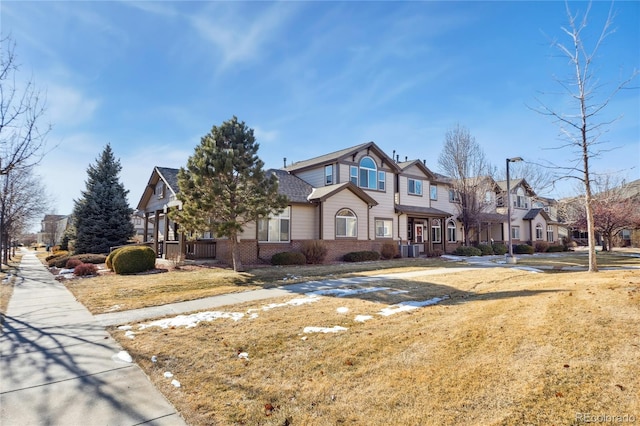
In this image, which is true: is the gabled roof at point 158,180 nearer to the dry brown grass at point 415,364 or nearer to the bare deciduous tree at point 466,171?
the dry brown grass at point 415,364

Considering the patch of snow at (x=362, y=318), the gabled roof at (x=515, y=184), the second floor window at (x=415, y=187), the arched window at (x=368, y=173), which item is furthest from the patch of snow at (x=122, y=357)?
the gabled roof at (x=515, y=184)

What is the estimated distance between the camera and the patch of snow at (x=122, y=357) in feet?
17.0

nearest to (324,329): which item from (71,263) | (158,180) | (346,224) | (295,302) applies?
(295,302)

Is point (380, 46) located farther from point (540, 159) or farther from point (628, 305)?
point (628, 305)

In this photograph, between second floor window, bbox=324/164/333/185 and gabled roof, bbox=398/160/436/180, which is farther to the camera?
gabled roof, bbox=398/160/436/180

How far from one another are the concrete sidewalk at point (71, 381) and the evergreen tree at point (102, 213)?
929 inches

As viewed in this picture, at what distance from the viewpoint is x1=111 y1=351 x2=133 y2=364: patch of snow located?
518cm

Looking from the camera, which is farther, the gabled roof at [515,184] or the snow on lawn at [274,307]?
the gabled roof at [515,184]

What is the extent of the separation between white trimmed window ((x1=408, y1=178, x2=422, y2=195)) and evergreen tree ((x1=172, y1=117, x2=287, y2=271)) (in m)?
15.8

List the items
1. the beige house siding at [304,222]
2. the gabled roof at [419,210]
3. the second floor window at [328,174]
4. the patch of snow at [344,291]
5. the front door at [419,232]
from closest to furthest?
the patch of snow at [344,291] < the beige house siding at [304,222] < the second floor window at [328,174] < the gabled roof at [419,210] < the front door at [419,232]

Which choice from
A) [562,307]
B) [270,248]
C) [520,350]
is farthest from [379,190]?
[520,350]

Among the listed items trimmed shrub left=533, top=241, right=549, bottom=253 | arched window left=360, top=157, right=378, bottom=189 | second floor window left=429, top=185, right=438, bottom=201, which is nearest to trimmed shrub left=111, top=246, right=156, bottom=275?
arched window left=360, top=157, right=378, bottom=189

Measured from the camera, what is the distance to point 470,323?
6.23 metres

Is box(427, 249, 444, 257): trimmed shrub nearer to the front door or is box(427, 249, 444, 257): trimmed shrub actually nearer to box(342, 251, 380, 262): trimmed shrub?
the front door
